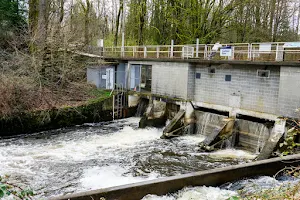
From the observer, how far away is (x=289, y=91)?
12547mm

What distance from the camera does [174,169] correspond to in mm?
11711

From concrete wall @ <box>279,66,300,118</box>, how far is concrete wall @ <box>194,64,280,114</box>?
64cm

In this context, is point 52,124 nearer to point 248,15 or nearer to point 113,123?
point 113,123

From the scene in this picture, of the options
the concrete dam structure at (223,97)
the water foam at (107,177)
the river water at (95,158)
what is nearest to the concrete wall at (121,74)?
the concrete dam structure at (223,97)

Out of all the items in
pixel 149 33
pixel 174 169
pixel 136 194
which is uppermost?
pixel 149 33

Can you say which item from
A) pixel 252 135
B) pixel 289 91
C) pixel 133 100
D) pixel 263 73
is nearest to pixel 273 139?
pixel 252 135

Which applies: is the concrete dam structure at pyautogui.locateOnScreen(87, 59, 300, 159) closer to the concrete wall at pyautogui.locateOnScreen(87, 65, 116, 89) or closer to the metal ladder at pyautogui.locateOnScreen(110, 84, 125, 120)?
the metal ladder at pyautogui.locateOnScreen(110, 84, 125, 120)

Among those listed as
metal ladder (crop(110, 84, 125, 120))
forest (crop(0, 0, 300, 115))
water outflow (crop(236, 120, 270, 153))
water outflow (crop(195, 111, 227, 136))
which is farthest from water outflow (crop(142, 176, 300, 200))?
metal ladder (crop(110, 84, 125, 120))

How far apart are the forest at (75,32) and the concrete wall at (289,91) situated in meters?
11.9

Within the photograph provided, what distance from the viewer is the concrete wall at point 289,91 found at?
40.3 feet

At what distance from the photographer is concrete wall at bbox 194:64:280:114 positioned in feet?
45.2

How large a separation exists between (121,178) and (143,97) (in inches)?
431

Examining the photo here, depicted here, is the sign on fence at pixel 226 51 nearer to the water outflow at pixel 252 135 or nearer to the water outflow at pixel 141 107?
the water outflow at pixel 252 135

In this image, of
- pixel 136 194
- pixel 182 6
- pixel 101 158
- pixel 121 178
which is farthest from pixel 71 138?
pixel 182 6
